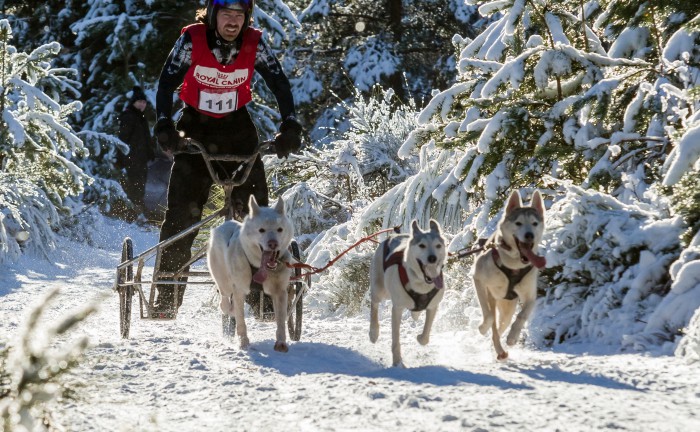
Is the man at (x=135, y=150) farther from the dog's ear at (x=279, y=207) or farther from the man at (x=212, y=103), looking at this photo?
the dog's ear at (x=279, y=207)

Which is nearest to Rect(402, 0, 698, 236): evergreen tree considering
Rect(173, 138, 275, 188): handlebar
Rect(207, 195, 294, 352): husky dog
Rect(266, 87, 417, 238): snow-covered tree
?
Rect(173, 138, 275, 188): handlebar

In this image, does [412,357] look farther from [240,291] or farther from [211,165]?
[211,165]

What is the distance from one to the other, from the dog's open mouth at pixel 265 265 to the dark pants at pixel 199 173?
4.23 ft

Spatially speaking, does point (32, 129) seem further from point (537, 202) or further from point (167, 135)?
point (537, 202)

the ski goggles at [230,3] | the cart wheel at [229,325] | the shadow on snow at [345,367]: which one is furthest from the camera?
the cart wheel at [229,325]

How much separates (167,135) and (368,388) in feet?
8.99

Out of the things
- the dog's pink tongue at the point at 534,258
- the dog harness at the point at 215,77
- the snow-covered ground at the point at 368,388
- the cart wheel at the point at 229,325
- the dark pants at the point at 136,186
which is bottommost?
the snow-covered ground at the point at 368,388

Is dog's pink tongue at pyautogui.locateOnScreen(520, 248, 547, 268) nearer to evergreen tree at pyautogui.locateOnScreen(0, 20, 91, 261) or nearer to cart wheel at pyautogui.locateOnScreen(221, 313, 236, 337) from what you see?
cart wheel at pyautogui.locateOnScreen(221, 313, 236, 337)

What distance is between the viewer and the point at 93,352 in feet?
18.8

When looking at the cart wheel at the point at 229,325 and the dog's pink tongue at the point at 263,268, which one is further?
the cart wheel at the point at 229,325

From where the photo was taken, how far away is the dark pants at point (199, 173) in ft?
23.3

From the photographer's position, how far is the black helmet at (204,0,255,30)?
6.60m

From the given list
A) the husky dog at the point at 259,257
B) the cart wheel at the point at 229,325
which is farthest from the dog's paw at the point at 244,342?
the cart wheel at the point at 229,325

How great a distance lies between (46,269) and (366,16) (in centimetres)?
1575
